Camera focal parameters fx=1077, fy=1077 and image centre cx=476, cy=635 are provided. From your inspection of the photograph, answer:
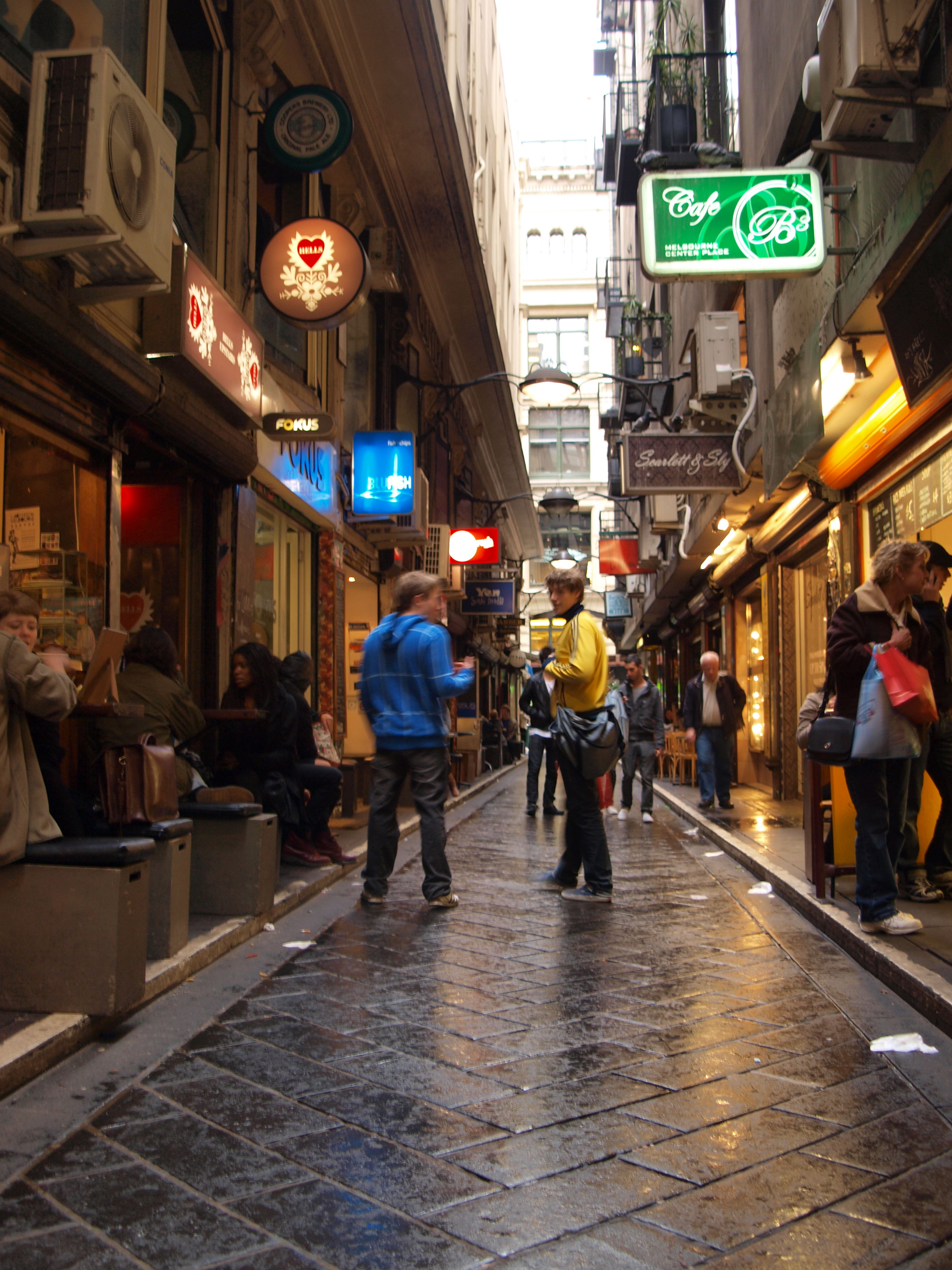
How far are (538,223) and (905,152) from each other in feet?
167

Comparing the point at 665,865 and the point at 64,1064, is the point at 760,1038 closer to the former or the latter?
the point at 64,1064

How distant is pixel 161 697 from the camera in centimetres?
A: 580

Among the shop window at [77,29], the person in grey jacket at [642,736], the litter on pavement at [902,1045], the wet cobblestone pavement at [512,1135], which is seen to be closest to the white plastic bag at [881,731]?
the wet cobblestone pavement at [512,1135]

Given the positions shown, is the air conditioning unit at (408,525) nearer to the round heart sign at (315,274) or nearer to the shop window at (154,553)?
the round heart sign at (315,274)

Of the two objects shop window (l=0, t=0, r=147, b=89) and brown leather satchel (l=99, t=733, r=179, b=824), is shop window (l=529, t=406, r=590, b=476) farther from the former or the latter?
brown leather satchel (l=99, t=733, r=179, b=824)

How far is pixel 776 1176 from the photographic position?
2.68 metres

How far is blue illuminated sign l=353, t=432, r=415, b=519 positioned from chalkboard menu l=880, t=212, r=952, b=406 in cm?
676

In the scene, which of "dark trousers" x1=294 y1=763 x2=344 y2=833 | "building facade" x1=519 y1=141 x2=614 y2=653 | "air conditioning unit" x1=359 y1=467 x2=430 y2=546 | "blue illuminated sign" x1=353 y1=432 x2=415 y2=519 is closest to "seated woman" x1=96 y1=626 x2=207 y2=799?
"dark trousers" x1=294 y1=763 x2=344 y2=833

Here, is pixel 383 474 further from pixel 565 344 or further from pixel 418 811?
pixel 565 344

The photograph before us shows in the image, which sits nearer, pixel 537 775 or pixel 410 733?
pixel 410 733

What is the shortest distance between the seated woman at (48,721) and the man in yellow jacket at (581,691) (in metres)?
3.11

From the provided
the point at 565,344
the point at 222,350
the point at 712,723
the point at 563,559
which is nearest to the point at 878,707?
the point at 222,350

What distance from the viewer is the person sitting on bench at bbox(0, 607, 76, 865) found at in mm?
3756

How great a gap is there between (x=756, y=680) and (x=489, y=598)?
6621 mm
